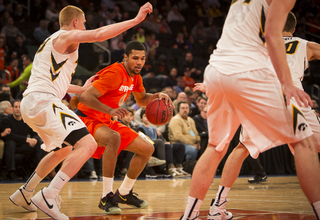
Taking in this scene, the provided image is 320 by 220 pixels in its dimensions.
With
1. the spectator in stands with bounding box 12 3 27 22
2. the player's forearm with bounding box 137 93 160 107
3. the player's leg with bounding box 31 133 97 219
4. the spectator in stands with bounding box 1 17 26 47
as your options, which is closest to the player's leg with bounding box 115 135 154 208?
the player's forearm with bounding box 137 93 160 107

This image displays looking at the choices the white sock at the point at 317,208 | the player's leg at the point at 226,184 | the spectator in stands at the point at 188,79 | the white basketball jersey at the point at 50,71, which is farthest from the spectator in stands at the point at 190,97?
the white sock at the point at 317,208

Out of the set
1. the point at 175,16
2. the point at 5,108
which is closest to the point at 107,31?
the point at 5,108

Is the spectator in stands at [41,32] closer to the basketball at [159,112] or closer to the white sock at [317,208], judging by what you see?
the basketball at [159,112]

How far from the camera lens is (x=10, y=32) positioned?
460 inches

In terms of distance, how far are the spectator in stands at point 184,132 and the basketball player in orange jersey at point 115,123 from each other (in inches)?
189

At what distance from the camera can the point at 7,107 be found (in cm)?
816

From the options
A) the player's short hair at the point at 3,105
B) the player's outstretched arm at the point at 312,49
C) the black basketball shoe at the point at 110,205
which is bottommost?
the black basketball shoe at the point at 110,205

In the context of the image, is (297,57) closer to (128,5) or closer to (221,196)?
(221,196)

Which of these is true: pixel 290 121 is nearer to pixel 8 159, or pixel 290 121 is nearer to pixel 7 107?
Answer: pixel 8 159

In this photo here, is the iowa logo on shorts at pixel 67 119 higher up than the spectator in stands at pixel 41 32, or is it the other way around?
the spectator in stands at pixel 41 32

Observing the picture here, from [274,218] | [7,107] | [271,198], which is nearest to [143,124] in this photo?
[7,107]

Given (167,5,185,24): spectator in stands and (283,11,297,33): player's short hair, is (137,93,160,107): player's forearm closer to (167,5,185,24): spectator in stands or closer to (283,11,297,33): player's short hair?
(283,11,297,33): player's short hair

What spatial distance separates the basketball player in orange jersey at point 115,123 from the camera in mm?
4180

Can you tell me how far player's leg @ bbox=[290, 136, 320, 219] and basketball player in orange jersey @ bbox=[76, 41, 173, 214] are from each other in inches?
82.8
